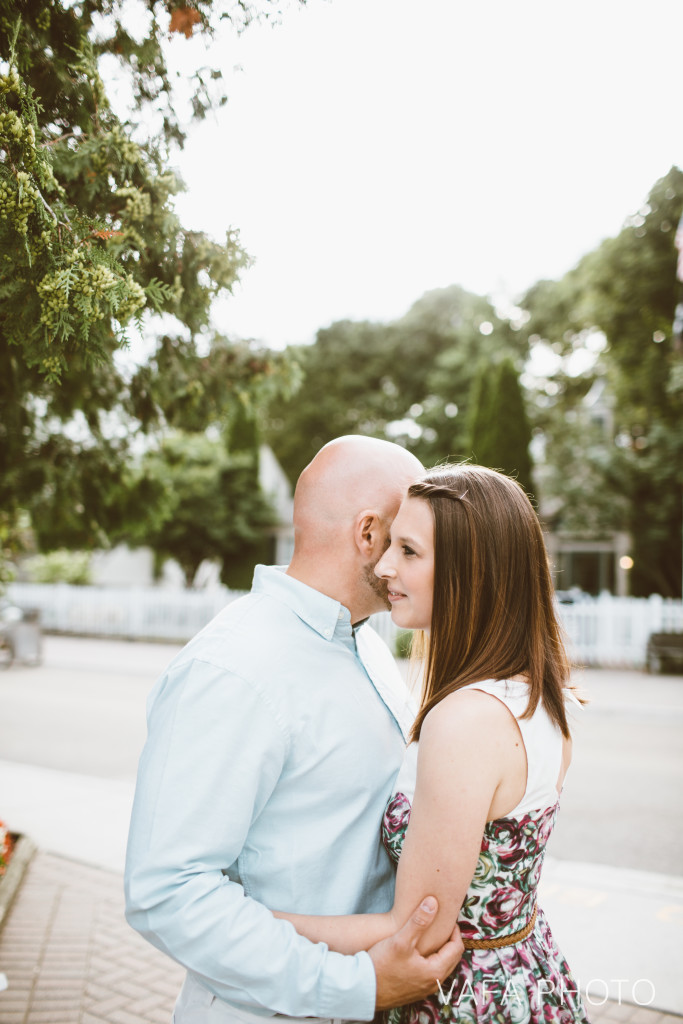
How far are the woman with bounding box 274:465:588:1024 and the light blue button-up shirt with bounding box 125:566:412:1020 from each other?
0.08 metres

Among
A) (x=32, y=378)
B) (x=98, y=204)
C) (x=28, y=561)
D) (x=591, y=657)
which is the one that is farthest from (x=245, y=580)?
(x=98, y=204)

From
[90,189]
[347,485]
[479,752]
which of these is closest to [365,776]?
[479,752]

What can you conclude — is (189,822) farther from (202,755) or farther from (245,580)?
(245,580)

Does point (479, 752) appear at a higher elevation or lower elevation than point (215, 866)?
higher

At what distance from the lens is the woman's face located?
6.14ft

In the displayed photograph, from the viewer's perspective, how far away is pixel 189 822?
1532 mm

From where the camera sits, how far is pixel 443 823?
1597 mm

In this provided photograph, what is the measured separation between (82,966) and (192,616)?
16.2 meters

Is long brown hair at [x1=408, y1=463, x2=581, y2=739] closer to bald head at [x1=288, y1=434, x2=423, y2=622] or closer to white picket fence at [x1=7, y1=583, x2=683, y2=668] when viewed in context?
bald head at [x1=288, y1=434, x2=423, y2=622]

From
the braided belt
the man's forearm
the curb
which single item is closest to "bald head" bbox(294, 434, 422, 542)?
the man's forearm

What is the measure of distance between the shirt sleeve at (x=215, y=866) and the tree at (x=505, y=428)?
691 inches

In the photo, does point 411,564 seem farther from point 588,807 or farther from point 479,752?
point 588,807

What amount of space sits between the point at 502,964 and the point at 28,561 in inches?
1223

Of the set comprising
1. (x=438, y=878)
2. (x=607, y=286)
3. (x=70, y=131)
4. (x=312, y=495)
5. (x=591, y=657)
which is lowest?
(x=591, y=657)
